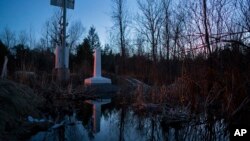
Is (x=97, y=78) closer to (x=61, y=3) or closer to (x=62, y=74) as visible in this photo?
(x=62, y=74)

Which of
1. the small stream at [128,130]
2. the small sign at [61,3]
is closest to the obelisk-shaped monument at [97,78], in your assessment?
the small sign at [61,3]

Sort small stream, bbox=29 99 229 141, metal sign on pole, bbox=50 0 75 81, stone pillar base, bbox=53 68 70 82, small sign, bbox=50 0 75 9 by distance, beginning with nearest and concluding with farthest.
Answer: small stream, bbox=29 99 229 141 → stone pillar base, bbox=53 68 70 82 → metal sign on pole, bbox=50 0 75 81 → small sign, bbox=50 0 75 9

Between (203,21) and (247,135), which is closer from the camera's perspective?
(247,135)

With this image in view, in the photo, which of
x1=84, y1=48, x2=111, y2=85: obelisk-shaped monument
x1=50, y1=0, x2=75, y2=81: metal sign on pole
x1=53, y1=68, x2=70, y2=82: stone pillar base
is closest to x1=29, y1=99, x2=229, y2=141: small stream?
x1=84, y1=48, x2=111, y2=85: obelisk-shaped monument

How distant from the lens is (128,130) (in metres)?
6.25

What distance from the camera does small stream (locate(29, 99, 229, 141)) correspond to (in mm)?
5449

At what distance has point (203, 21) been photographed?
912 cm

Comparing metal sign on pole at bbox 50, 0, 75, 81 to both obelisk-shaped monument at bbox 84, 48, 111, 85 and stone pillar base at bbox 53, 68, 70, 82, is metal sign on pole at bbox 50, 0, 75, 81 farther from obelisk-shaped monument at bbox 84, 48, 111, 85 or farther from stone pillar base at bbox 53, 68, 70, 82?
obelisk-shaped monument at bbox 84, 48, 111, 85

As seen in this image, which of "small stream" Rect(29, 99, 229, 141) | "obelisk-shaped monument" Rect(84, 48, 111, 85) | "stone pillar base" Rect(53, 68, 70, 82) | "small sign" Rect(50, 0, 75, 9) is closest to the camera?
"small stream" Rect(29, 99, 229, 141)

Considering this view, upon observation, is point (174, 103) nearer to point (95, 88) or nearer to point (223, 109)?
point (223, 109)

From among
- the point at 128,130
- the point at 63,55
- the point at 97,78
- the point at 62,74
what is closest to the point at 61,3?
the point at 63,55

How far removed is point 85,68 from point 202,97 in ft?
46.5

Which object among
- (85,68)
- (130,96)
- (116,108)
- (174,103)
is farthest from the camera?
(85,68)

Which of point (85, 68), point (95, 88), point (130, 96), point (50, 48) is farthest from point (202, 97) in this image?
point (50, 48)
